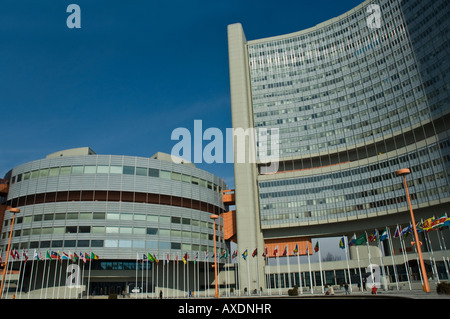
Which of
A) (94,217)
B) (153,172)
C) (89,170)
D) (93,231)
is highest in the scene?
(153,172)

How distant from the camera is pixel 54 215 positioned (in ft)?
235

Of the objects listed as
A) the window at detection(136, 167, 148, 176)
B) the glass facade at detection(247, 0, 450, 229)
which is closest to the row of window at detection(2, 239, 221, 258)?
the window at detection(136, 167, 148, 176)

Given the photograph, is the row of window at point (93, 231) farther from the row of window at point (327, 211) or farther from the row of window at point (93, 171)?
the row of window at point (327, 211)

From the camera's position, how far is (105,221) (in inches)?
2849

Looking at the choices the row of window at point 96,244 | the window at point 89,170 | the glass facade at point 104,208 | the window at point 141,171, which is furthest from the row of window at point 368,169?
the window at point 89,170

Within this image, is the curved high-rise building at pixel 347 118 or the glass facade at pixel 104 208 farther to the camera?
the curved high-rise building at pixel 347 118

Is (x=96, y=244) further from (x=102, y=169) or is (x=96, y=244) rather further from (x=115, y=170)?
(x=115, y=170)

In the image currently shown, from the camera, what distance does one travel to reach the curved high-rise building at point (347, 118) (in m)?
78.6

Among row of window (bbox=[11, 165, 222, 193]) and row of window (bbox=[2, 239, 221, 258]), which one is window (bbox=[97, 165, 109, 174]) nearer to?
row of window (bbox=[11, 165, 222, 193])

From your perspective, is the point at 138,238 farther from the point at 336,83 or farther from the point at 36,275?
the point at 336,83

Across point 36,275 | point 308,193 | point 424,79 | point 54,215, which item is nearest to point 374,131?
point 424,79

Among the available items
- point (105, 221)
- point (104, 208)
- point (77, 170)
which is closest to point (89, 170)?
point (77, 170)

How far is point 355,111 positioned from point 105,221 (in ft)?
225

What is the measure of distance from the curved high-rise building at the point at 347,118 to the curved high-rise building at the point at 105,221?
21110 mm
